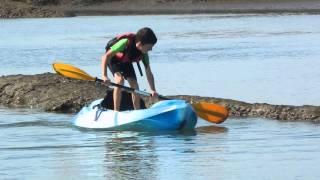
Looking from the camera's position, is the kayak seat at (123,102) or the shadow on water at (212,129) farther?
the kayak seat at (123,102)

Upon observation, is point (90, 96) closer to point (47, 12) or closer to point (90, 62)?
point (90, 62)

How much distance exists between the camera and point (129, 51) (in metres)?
15.6

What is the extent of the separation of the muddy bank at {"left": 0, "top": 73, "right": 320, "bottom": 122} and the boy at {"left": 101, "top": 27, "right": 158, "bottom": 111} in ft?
6.60

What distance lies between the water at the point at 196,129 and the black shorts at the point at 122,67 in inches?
33.0

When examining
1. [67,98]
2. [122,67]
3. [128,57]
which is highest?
[128,57]

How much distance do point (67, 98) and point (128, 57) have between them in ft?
12.8

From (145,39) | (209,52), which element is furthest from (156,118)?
(209,52)

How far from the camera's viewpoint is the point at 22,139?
15.2m

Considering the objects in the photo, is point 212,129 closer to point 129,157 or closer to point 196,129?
point 196,129

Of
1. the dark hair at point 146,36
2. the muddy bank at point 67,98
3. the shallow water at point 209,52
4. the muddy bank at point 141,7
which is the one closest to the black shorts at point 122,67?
the dark hair at point 146,36

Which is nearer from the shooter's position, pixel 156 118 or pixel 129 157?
pixel 129 157

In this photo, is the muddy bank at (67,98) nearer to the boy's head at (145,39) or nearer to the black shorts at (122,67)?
the black shorts at (122,67)

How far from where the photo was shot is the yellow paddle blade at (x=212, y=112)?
1588cm

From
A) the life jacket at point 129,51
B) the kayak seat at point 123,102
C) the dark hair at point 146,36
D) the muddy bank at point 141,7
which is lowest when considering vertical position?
the muddy bank at point 141,7
